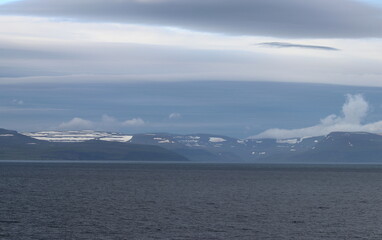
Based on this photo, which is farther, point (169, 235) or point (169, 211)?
point (169, 211)

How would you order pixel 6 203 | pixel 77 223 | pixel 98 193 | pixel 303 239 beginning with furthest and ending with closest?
pixel 98 193, pixel 6 203, pixel 77 223, pixel 303 239

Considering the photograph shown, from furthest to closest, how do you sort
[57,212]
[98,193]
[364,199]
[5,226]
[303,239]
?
[98,193] < [364,199] < [57,212] < [5,226] < [303,239]

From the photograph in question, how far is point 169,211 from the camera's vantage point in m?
109

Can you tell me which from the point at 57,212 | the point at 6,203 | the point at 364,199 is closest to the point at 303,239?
the point at 57,212

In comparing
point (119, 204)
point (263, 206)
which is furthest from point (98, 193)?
point (263, 206)

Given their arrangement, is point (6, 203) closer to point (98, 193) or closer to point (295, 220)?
point (98, 193)

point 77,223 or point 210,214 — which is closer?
point 77,223

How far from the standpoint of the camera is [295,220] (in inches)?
3821

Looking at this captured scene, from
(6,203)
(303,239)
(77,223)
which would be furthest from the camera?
(6,203)

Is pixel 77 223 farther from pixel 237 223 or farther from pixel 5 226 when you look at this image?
pixel 237 223

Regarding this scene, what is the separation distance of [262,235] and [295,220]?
58.3 feet

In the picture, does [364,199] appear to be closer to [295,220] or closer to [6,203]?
[295,220]

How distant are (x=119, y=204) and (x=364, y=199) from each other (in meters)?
51.0

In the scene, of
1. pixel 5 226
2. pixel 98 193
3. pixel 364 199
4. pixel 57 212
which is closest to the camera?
pixel 5 226
